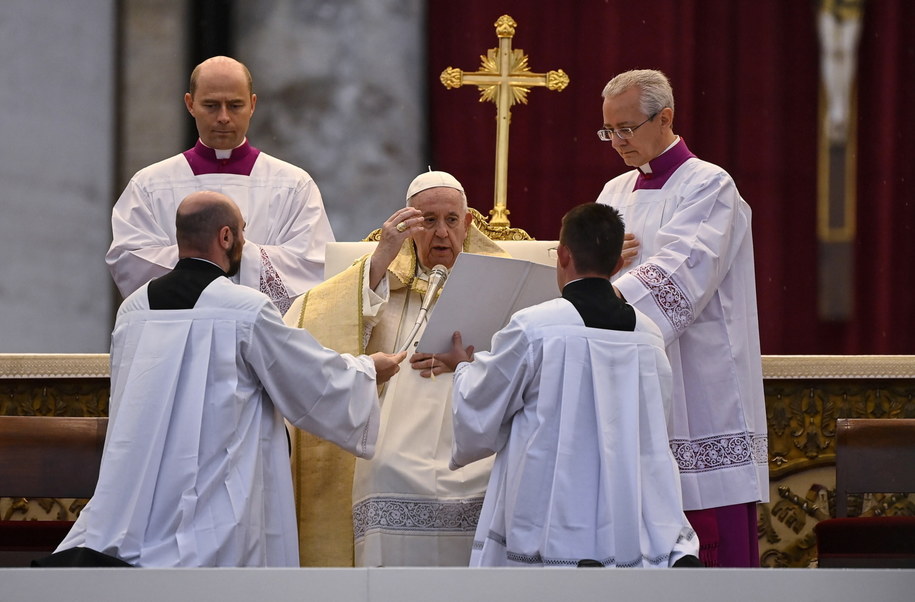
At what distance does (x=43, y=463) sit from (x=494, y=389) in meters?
1.72

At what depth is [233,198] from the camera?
605 cm

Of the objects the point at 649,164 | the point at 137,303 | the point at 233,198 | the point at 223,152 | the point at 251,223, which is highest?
the point at 223,152

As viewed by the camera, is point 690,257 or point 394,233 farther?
point 394,233

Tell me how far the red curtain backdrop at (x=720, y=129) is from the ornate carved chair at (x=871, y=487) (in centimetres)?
296

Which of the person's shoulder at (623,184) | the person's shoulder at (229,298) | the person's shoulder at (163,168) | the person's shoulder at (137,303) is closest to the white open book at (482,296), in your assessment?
the person's shoulder at (229,298)

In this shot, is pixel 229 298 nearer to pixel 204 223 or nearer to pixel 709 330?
pixel 204 223

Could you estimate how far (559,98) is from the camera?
320 inches

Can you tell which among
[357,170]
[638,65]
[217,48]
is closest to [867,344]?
[638,65]

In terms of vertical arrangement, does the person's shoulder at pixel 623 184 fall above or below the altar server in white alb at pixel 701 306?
above

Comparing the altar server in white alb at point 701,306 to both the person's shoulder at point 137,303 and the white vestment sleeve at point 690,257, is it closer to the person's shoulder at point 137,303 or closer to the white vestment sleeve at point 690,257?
the white vestment sleeve at point 690,257

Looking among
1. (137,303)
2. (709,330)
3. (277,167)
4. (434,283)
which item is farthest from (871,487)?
(277,167)

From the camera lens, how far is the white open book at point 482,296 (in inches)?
182

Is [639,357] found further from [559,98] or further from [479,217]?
[559,98]

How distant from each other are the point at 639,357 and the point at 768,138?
13.9 feet
